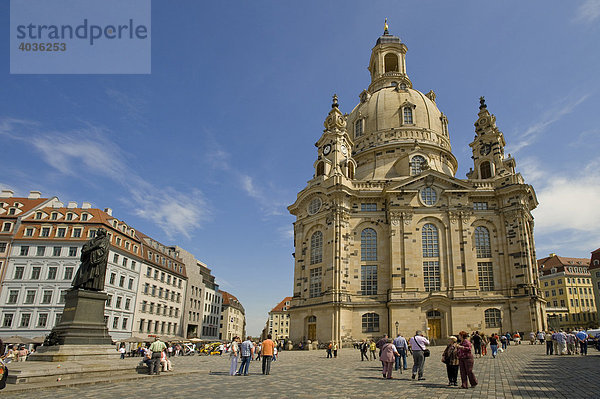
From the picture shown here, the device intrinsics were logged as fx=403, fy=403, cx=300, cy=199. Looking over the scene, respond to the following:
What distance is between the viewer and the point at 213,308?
281ft

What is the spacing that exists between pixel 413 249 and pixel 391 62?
146 ft

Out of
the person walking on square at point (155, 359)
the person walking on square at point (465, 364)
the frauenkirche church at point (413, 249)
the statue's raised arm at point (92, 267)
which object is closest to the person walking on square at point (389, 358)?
the person walking on square at point (465, 364)

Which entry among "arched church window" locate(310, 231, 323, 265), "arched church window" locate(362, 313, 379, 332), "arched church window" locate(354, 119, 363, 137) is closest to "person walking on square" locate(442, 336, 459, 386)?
"arched church window" locate(362, 313, 379, 332)

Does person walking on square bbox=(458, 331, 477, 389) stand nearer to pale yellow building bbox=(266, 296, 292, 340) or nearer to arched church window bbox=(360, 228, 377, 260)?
arched church window bbox=(360, 228, 377, 260)

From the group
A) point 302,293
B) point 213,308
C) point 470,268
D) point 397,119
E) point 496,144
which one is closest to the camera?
point 470,268

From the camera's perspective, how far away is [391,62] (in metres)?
78.2

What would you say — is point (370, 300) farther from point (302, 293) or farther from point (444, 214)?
point (444, 214)

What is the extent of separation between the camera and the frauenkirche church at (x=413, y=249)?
148 ft

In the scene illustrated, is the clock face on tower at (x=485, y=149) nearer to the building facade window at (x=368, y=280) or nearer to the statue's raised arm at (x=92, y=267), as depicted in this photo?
the building facade window at (x=368, y=280)

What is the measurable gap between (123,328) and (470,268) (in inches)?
1727

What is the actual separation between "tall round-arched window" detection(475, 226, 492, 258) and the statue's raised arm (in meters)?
42.6

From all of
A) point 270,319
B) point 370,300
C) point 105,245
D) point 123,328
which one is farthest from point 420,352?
point 270,319

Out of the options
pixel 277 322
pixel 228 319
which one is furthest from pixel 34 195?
pixel 277 322

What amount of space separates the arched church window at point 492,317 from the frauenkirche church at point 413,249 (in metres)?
0.11
